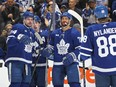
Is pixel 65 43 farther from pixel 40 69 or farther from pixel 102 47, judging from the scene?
pixel 102 47

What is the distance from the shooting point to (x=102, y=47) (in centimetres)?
605

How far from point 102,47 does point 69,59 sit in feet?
4.01

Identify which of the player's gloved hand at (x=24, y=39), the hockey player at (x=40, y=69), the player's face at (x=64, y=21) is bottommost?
the hockey player at (x=40, y=69)

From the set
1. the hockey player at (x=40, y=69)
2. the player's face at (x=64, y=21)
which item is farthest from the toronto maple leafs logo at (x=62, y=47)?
the hockey player at (x=40, y=69)

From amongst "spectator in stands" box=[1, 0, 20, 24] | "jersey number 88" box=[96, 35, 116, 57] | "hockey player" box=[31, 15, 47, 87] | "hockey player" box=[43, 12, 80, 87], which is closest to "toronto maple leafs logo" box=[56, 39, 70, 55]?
"hockey player" box=[43, 12, 80, 87]

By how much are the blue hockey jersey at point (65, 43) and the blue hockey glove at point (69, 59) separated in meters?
0.07

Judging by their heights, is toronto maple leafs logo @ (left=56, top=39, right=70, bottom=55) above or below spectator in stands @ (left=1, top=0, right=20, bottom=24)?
below

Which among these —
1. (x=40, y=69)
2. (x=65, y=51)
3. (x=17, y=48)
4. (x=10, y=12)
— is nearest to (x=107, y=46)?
(x=65, y=51)

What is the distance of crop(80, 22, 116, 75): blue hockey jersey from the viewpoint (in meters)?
6.02

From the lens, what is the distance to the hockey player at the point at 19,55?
7.50m

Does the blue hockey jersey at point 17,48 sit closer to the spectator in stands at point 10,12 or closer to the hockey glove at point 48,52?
the hockey glove at point 48,52

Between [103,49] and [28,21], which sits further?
[28,21]

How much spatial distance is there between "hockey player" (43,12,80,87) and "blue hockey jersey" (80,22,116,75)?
3.54ft

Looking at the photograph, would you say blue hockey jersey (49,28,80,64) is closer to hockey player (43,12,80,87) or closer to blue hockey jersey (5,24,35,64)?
hockey player (43,12,80,87)
